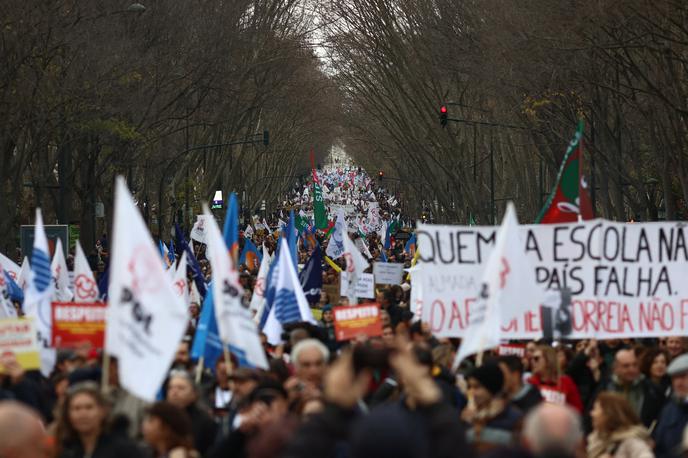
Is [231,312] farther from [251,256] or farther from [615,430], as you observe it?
[251,256]

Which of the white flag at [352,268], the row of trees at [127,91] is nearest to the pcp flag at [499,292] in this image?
the white flag at [352,268]

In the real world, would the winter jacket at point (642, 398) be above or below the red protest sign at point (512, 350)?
below

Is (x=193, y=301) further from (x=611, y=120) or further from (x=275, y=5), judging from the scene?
(x=275, y=5)

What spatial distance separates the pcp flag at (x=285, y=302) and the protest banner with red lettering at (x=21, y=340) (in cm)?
336

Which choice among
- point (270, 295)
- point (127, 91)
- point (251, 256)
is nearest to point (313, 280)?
point (270, 295)

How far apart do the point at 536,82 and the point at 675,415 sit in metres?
23.9

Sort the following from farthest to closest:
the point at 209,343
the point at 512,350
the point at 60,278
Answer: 1. the point at 60,278
2. the point at 512,350
3. the point at 209,343

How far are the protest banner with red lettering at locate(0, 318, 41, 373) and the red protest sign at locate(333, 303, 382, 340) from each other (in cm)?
354

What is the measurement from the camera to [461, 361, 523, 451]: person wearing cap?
8039 mm

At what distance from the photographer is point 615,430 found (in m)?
8.91

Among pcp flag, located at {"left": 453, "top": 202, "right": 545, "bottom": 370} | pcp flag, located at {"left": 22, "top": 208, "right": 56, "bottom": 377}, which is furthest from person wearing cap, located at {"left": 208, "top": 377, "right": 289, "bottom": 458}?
pcp flag, located at {"left": 22, "top": 208, "right": 56, "bottom": 377}

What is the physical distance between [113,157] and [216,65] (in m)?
7.29

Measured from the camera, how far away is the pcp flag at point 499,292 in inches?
368

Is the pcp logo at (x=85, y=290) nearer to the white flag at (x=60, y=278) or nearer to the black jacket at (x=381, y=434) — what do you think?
the white flag at (x=60, y=278)
